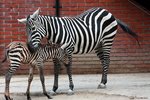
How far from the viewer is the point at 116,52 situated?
13281mm

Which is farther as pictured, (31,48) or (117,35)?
(117,35)

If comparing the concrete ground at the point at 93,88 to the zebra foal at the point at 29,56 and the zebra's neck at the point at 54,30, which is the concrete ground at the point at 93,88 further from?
the zebra's neck at the point at 54,30

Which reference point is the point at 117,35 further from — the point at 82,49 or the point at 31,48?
the point at 31,48

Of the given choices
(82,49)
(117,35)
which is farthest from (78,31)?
(117,35)

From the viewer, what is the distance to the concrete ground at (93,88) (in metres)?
9.44

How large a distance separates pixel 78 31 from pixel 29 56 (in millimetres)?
1567

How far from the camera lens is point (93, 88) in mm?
10445

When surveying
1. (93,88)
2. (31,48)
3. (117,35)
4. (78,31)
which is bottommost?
(93,88)

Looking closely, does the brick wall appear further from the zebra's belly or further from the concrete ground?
the zebra's belly

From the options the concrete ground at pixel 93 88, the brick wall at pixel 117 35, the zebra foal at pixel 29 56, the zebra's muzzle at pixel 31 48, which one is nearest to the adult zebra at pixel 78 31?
the zebra's muzzle at pixel 31 48

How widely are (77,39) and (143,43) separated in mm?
3662

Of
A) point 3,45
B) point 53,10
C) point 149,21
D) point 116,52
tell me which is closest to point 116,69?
point 116,52

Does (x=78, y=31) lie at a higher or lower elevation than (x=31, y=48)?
higher

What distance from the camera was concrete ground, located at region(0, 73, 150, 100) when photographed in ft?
31.0
